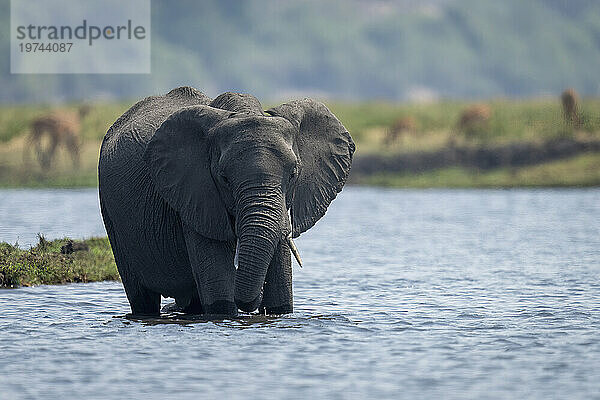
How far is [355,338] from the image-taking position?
11320 mm

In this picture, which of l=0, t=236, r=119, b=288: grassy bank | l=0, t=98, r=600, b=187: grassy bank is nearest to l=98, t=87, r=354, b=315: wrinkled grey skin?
l=0, t=236, r=119, b=288: grassy bank

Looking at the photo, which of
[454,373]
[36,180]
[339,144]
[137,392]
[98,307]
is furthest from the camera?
[36,180]

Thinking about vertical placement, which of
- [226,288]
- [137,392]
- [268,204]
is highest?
[268,204]

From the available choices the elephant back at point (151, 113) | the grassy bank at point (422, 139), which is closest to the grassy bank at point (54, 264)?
the elephant back at point (151, 113)

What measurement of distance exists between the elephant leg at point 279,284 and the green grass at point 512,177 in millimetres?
29274

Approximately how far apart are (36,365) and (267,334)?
2.17m

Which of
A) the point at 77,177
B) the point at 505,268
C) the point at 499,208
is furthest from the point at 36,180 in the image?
the point at 505,268

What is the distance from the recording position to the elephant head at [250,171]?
1031 centimetres

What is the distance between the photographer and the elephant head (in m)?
10.3

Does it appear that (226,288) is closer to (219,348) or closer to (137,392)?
(219,348)

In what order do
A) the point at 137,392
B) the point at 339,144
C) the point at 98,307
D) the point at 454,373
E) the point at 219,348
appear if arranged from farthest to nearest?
1. the point at 98,307
2. the point at 339,144
3. the point at 219,348
4. the point at 454,373
5. the point at 137,392

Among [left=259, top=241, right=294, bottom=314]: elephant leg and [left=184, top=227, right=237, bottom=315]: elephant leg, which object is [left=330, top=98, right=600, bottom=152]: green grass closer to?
[left=259, top=241, right=294, bottom=314]: elephant leg

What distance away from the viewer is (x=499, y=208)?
32906mm

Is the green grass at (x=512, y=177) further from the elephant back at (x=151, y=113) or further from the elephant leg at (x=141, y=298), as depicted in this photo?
the elephant leg at (x=141, y=298)
